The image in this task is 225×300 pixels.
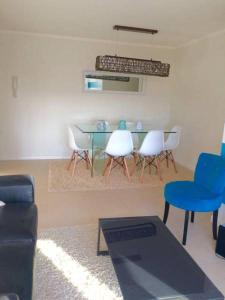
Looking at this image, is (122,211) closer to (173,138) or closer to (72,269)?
(72,269)

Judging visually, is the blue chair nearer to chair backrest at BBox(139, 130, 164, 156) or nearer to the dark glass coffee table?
the dark glass coffee table

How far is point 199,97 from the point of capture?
4.75m

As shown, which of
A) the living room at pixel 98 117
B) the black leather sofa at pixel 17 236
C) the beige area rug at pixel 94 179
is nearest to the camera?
the black leather sofa at pixel 17 236

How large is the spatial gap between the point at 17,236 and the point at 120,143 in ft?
8.57

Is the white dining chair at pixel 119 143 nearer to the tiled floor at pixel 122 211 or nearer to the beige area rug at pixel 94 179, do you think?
the beige area rug at pixel 94 179

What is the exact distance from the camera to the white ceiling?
121 inches

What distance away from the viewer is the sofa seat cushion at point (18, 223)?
60.9 inches

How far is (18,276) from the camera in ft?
4.27

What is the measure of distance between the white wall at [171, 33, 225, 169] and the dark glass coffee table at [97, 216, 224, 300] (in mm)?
2807

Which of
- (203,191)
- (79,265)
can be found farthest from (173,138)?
(79,265)

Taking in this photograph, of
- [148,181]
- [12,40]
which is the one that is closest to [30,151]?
[12,40]

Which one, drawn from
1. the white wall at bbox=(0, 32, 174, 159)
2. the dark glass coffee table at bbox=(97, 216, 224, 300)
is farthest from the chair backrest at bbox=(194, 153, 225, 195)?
the white wall at bbox=(0, 32, 174, 159)

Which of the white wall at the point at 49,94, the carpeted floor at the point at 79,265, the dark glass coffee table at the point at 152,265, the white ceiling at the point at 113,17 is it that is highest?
the white ceiling at the point at 113,17

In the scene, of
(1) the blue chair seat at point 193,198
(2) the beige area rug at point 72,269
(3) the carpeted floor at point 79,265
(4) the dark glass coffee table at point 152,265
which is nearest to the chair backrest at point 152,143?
(1) the blue chair seat at point 193,198
